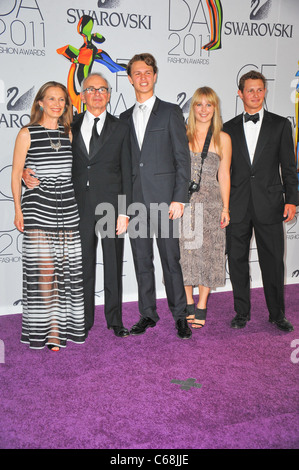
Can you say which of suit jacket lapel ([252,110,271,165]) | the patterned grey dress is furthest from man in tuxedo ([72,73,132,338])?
suit jacket lapel ([252,110,271,165])

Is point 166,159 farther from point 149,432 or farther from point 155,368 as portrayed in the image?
point 149,432

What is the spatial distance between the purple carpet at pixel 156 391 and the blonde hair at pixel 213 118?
5.03 feet

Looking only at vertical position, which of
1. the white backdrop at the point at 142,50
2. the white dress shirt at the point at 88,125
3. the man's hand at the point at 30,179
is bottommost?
the man's hand at the point at 30,179

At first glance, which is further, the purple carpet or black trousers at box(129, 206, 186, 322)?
black trousers at box(129, 206, 186, 322)

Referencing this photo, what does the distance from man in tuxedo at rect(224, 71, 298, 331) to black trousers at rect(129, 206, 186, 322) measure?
545 mm

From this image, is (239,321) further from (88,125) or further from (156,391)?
(88,125)

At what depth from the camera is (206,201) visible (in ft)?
11.6

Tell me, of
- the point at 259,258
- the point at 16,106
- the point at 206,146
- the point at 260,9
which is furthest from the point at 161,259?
the point at 260,9

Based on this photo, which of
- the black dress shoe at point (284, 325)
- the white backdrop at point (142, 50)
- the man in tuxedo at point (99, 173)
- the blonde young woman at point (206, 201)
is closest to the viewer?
the man in tuxedo at point (99, 173)

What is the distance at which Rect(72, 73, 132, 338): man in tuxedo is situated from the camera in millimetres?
3246

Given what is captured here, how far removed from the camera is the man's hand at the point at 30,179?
123 inches

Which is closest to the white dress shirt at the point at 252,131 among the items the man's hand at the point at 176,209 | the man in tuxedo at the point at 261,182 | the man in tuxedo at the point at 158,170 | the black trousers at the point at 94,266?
the man in tuxedo at the point at 261,182

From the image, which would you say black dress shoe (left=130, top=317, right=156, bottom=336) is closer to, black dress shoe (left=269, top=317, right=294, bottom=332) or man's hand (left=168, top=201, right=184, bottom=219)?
man's hand (left=168, top=201, right=184, bottom=219)

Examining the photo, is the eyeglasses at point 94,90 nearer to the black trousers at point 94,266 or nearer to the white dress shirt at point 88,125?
the white dress shirt at point 88,125
